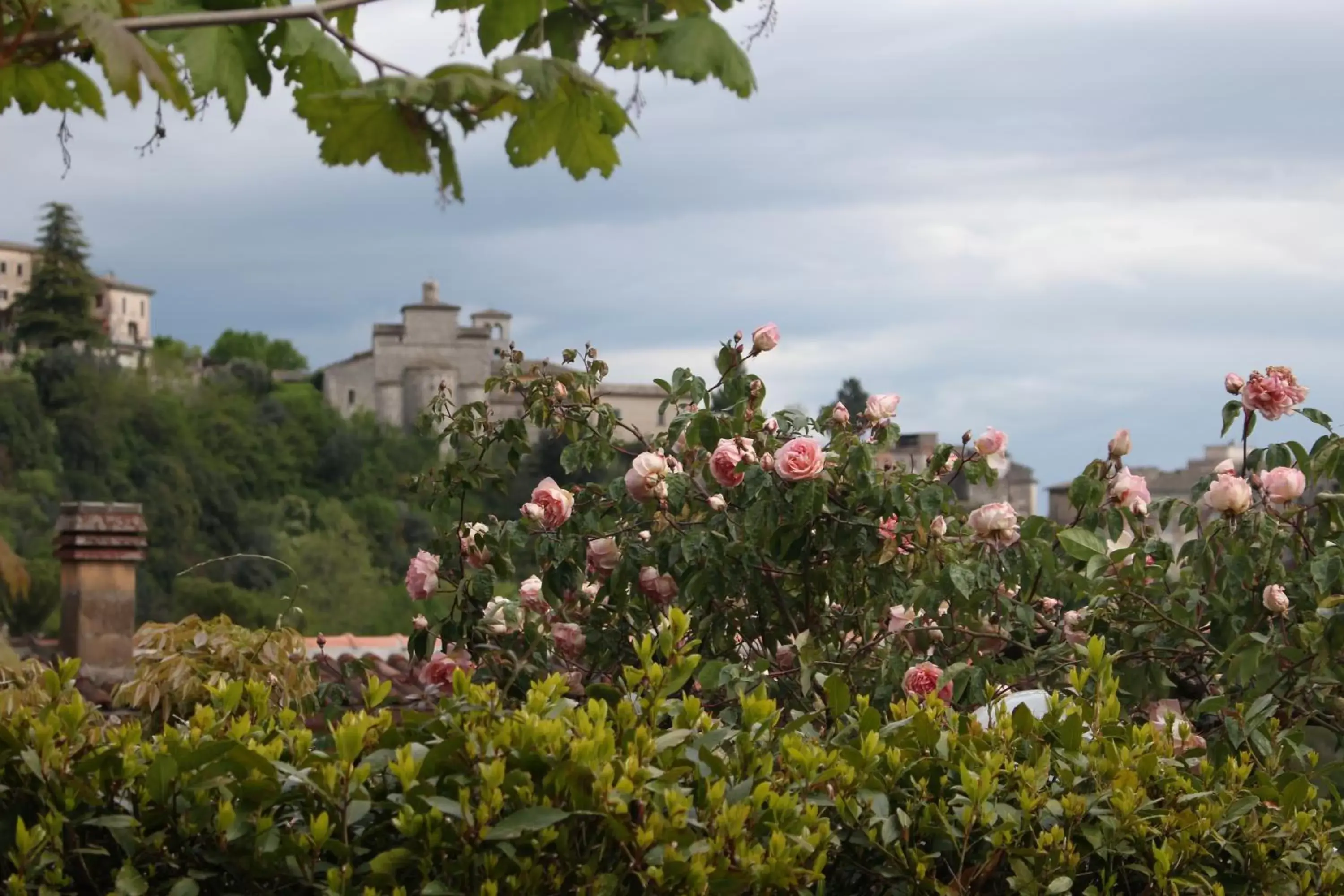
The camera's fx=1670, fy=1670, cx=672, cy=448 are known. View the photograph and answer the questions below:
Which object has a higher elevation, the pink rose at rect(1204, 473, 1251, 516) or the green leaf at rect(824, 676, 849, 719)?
the pink rose at rect(1204, 473, 1251, 516)

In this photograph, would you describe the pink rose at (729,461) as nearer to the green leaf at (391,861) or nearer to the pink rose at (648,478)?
the pink rose at (648,478)

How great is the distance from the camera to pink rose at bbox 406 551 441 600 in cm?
528

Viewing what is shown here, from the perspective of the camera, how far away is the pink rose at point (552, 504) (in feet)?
16.5

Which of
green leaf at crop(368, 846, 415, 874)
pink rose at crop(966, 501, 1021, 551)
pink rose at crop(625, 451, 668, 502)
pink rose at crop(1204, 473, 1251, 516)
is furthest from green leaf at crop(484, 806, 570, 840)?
pink rose at crop(1204, 473, 1251, 516)

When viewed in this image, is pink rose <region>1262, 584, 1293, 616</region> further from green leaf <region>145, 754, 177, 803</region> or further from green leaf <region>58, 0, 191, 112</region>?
green leaf <region>58, 0, 191, 112</region>

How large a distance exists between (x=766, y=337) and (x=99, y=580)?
9.22 meters

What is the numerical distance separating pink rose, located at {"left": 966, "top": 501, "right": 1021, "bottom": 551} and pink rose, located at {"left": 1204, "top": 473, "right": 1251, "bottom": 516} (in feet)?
1.70

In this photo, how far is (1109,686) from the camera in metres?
3.37

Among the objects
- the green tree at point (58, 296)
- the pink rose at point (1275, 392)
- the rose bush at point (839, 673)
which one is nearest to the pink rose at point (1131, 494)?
the rose bush at point (839, 673)

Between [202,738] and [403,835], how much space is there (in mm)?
412

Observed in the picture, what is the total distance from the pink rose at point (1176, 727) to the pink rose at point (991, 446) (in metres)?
→ 0.85

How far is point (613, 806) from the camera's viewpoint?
2.63 metres

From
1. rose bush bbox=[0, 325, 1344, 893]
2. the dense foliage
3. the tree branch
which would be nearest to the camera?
rose bush bbox=[0, 325, 1344, 893]

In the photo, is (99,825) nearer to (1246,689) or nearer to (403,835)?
(403,835)
